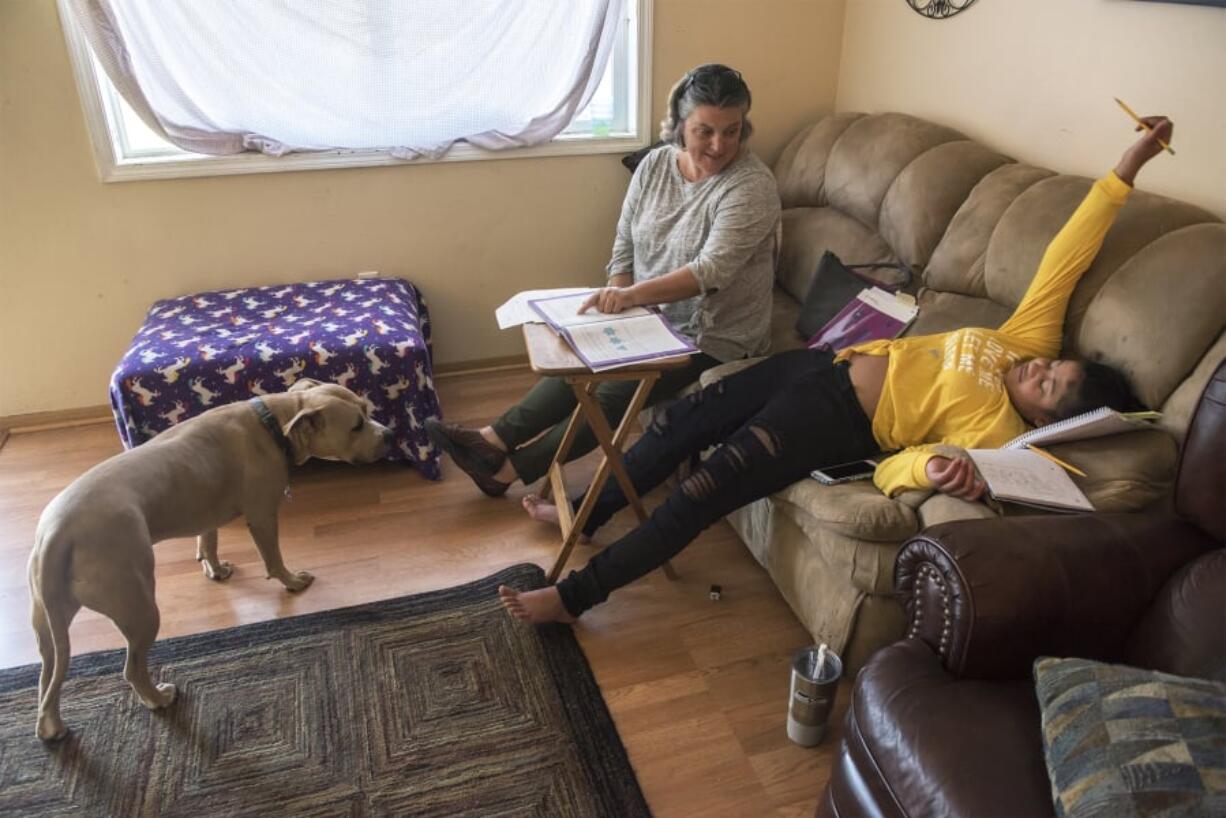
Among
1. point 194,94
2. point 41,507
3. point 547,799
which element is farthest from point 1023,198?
point 41,507

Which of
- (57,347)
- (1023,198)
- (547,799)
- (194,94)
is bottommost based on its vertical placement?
(547,799)

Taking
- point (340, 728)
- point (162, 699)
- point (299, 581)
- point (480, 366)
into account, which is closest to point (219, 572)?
point (299, 581)

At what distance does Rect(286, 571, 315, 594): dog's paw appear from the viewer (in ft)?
7.27

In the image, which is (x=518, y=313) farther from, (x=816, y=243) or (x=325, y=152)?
(x=325, y=152)

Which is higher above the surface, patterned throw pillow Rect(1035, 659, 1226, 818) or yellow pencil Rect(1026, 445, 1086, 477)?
yellow pencil Rect(1026, 445, 1086, 477)

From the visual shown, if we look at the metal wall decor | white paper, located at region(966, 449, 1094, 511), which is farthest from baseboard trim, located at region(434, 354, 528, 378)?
white paper, located at region(966, 449, 1094, 511)

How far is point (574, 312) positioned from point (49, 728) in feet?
4.81

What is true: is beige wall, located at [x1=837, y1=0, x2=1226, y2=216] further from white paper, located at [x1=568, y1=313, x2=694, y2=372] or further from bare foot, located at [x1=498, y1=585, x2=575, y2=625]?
bare foot, located at [x1=498, y1=585, x2=575, y2=625]

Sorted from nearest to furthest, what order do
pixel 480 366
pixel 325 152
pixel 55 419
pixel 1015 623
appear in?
pixel 1015 623 → pixel 325 152 → pixel 55 419 → pixel 480 366

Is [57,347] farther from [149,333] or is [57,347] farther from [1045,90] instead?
[1045,90]

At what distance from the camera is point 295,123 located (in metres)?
2.86

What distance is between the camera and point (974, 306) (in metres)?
2.24

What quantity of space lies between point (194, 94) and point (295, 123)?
12.5 inches

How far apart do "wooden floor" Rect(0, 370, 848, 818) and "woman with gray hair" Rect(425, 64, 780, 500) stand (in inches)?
9.6
